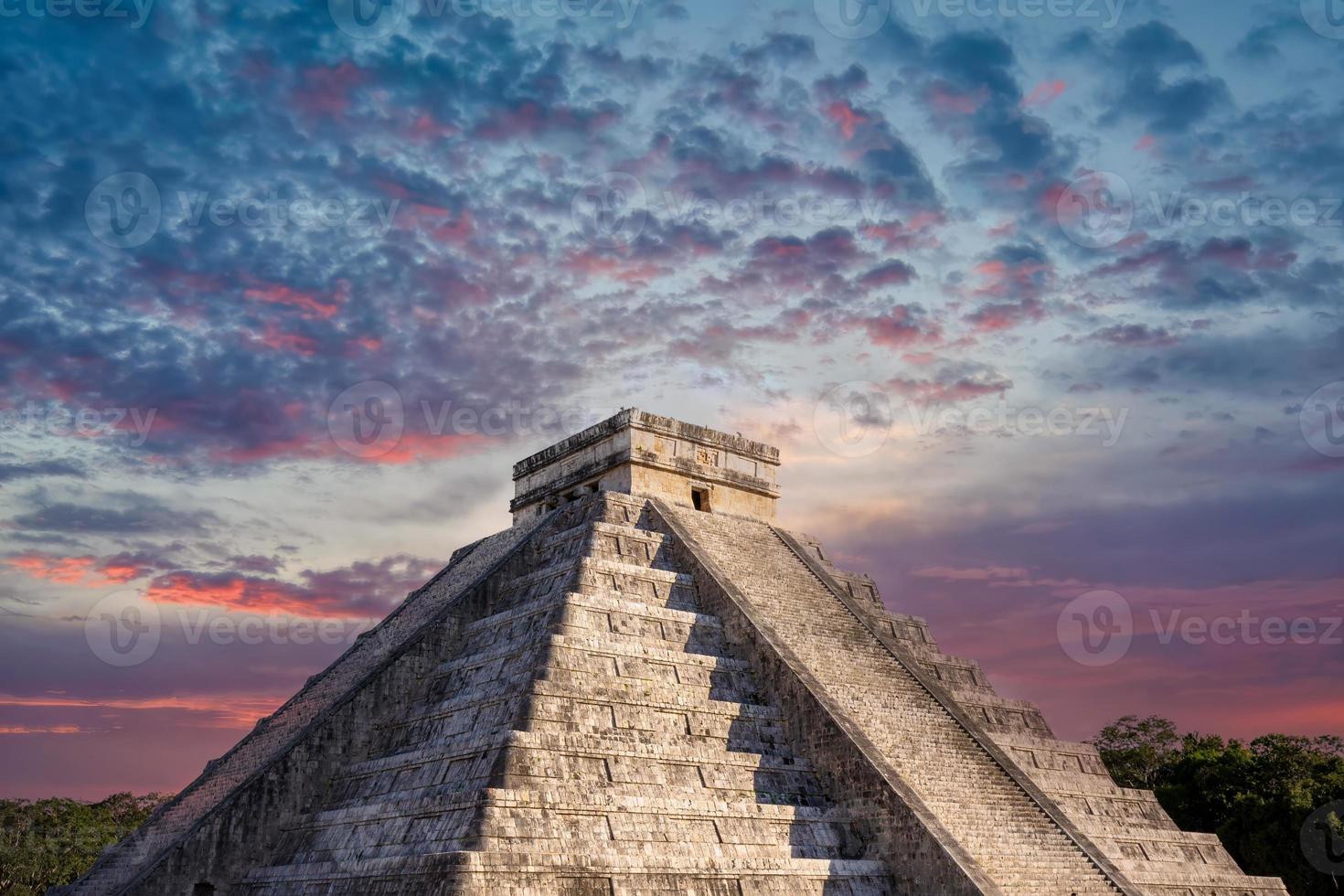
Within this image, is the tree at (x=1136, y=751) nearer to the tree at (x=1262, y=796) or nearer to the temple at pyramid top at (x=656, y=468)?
the tree at (x=1262, y=796)

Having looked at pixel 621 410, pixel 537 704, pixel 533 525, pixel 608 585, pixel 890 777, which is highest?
pixel 621 410

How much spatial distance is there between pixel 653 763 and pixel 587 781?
120 cm

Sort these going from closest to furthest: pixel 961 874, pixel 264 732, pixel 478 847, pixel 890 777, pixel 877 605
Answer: pixel 478 847 → pixel 961 874 → pixel 890 777 → pixel 264 732 → pixel 877 605

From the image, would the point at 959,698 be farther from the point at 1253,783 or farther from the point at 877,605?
the point at 1253,783

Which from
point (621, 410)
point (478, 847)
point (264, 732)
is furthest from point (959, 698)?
point (264, 732)

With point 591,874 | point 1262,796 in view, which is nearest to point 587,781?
point 591,874

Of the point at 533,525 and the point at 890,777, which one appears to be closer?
the point at 890,777

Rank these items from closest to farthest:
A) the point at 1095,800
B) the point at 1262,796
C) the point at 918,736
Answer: the point at 918,736, the point at 1095,800, the point at 1262,796

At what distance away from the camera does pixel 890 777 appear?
54.0ft

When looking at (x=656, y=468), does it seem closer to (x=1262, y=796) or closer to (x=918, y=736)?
(x=918, y=736)

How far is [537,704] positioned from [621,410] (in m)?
10.8

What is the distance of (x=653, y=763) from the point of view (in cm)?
1580

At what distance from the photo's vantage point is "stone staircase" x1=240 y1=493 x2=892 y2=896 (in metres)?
14.0

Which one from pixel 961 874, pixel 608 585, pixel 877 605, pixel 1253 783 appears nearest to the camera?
pixel 961 874
